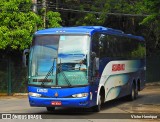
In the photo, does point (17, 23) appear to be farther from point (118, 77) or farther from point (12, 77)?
point (118, 77)

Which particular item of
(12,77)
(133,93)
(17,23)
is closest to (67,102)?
(133,93)

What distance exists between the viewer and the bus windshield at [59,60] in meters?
15.9

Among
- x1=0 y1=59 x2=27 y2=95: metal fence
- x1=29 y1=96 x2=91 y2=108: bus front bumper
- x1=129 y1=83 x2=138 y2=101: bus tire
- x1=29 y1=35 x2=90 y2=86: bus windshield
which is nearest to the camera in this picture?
x1=29 y1=96 x2=91 y2=108: bus front bumper

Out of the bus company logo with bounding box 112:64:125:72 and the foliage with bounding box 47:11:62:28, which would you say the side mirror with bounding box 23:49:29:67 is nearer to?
the bus company logo with bounding box 112:64:125:72

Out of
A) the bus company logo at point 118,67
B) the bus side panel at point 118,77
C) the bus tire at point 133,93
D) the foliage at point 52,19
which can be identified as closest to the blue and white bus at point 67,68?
the bus side panel at point 118,77

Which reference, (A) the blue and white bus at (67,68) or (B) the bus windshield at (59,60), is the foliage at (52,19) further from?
(B) the bus windshield at (59,60)

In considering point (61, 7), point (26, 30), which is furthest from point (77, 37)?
point (61, 7)

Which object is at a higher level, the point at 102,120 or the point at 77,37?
the point at 77,37

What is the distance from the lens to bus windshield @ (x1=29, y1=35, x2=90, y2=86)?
1591 centimetres

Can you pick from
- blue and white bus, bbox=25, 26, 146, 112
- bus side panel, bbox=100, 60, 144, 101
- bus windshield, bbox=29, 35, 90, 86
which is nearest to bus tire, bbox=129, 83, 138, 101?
bus side panel, bbox=100, 60, 144, 101

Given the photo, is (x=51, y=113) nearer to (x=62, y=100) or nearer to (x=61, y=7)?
(x=62, y=100)

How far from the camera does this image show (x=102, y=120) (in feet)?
48.3

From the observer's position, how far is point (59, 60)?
16.1m

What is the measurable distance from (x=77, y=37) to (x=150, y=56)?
961 inches
